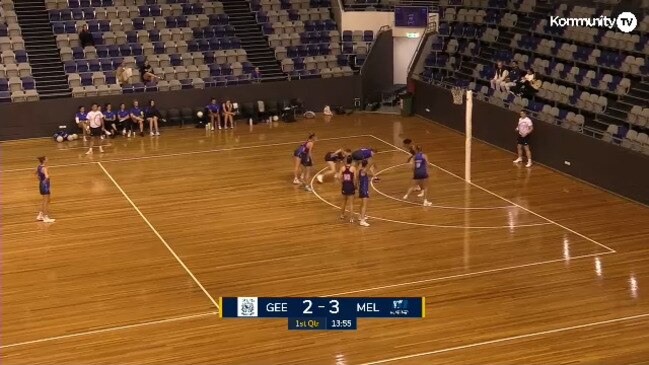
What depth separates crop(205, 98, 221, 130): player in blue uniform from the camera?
35812 millimetres

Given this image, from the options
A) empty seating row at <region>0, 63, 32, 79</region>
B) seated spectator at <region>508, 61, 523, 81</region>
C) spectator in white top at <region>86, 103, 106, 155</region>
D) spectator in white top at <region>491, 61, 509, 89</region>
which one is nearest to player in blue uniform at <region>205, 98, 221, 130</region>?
spectator in white top at <region>86, 103, 106, 155</region>

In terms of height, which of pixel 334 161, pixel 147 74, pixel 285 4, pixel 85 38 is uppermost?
pixel 285 4

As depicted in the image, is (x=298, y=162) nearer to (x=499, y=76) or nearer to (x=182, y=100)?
(x=499, y=76)

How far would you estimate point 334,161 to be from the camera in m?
27.8

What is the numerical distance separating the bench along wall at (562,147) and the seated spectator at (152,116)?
9.87m

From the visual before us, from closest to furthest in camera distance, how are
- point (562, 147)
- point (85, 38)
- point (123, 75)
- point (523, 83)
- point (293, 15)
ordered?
point (562, 147) → point (523, 83) → point (123, 75) → point (85, 38) → point (293, 15)

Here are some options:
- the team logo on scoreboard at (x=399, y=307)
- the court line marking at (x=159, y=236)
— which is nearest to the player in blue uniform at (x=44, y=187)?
the court line marking at (x=159, y=236)

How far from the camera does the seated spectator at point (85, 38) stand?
121ft

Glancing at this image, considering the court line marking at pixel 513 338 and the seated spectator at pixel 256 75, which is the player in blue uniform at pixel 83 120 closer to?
the seated spectator at pixel 256 75

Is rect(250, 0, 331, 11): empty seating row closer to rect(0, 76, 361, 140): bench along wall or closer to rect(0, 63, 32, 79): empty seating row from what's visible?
rect(0, 76, 361, 140): bench along wall

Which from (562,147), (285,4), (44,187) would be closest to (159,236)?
(44,187)

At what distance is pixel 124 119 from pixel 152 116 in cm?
98

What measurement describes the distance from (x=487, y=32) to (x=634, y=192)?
12662 millimetres

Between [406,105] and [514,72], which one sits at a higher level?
[514,72]
